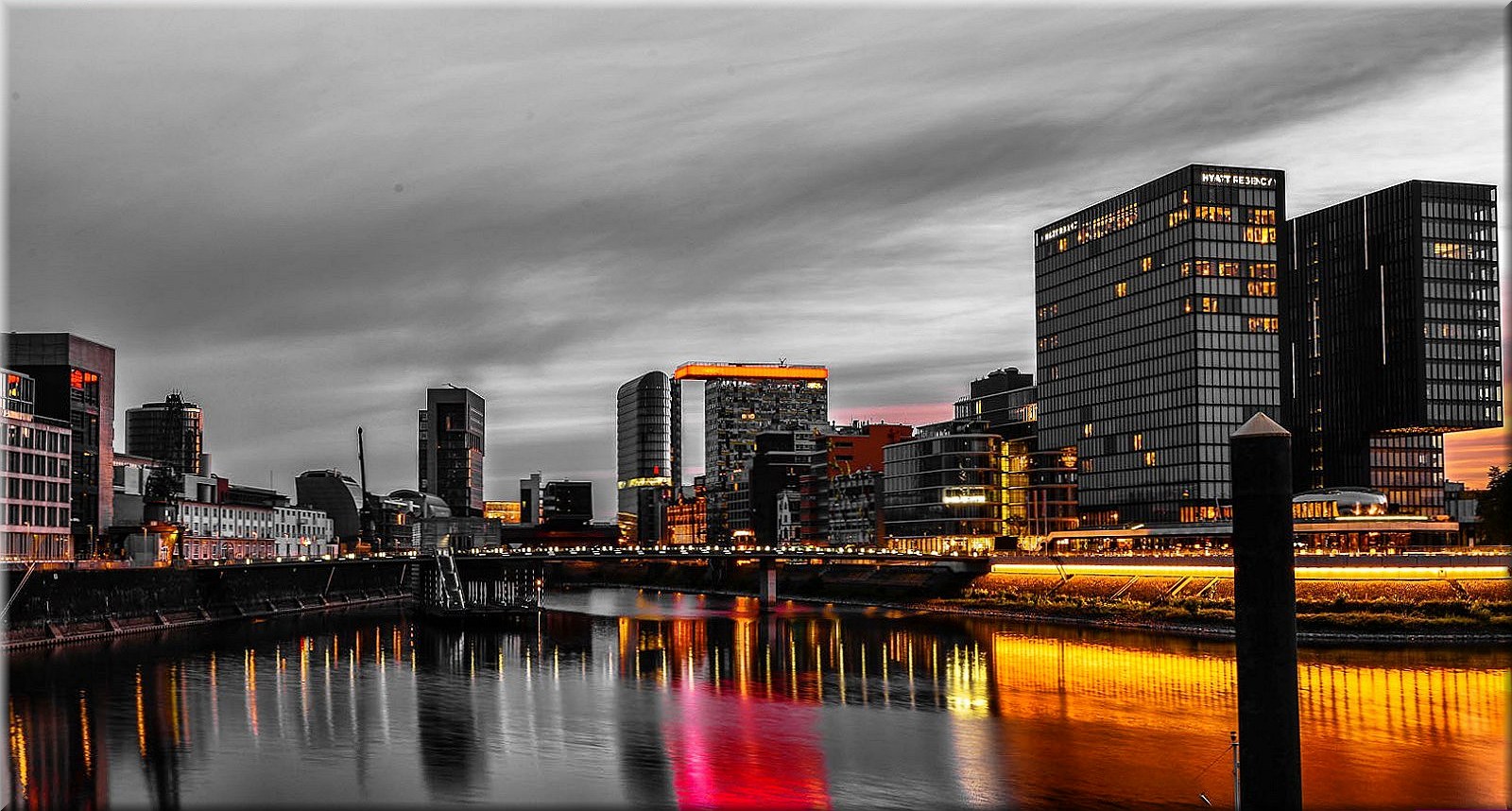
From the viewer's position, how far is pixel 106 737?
68.7 m

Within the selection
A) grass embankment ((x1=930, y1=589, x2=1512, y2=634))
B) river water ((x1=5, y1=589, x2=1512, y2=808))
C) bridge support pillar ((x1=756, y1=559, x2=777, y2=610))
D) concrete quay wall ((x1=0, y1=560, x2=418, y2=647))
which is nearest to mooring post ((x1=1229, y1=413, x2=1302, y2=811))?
river water ((x1=5, y1=589, x2=1512, y2=808))

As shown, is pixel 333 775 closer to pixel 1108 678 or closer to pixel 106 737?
pixel 106 737

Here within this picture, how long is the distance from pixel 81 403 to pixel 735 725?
4991 inches

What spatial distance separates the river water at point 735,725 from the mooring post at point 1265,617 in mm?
21247

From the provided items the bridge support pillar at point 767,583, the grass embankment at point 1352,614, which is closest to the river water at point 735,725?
the grass embankment at point 1352,614

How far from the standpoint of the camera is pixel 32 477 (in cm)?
15088

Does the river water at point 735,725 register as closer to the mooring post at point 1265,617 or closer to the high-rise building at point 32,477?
the mooring post at point 1265,617

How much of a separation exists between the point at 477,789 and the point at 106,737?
22.5 meters

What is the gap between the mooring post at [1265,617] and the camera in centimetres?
3094

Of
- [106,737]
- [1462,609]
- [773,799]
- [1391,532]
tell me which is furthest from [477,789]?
[1391,532]

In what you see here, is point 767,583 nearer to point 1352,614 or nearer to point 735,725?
point 1352,614

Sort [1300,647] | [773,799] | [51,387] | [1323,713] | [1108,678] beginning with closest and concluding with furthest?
1. [773,799]
2. [1323,713]
3. [1108,678]
4. [1300,647]
5. [51,387]

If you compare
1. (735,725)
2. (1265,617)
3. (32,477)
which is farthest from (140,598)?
(1265,617)

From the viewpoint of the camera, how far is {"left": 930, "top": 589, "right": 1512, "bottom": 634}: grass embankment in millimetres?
108625
